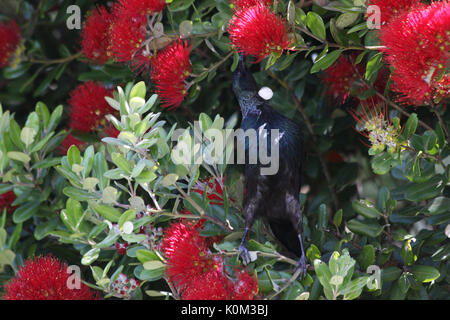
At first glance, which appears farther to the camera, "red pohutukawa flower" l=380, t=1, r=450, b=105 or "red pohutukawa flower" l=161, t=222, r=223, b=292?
"red pohutukawa flower" l=161, t=222, r=223, b=292

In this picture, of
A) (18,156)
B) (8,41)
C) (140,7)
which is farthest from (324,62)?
(8,41)

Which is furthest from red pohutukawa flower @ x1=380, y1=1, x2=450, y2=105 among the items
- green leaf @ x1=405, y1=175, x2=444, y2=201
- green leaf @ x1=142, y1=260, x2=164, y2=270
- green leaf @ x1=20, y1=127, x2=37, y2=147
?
green leaf @ x1=20, y1=127, x2=37, y2=147

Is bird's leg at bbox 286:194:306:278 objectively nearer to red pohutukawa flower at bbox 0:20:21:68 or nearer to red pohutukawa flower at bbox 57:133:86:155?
red pohutukawa flower at bbox 57:133:86:155

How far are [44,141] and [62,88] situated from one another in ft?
1.83

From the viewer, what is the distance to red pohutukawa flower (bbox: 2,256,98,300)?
46.9 inches

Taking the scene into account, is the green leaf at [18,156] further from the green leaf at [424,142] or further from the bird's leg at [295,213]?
the green leaf at [424,142]

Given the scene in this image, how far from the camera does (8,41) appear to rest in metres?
1.80

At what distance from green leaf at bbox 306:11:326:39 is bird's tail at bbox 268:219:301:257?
1.44 feet

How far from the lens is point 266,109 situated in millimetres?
1246

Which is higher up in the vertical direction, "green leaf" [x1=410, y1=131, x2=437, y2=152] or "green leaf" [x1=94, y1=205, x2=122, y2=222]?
"green leaf" [x1=410, y1=131, x2=437, y2=152]

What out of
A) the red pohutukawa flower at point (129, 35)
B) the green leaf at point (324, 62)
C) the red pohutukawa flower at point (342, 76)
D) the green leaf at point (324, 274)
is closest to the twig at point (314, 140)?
the red pohutukawa flower at point (342, 76)

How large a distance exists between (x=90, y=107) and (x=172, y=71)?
352mm

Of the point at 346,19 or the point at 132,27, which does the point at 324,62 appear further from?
the point at 132,27
